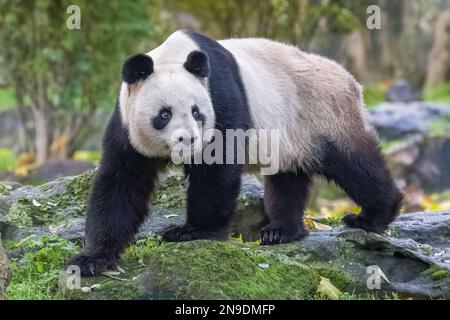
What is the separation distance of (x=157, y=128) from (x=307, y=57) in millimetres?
2332

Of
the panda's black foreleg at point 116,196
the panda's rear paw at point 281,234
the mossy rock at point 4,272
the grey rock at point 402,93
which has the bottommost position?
the grey rock at point 402,93

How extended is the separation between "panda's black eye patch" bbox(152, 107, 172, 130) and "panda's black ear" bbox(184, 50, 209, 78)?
1.26ft

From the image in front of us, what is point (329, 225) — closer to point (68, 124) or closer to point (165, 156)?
point (165, 156)

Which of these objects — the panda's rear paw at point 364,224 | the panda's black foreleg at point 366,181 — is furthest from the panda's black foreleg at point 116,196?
the panda's rear paw at point 364,224

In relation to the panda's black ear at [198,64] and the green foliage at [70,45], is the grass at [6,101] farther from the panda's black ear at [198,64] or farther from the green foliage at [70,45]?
the panda's black ear at [198,64]

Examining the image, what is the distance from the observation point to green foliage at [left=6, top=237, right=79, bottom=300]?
5.80 metres

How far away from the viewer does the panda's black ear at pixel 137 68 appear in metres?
5.87

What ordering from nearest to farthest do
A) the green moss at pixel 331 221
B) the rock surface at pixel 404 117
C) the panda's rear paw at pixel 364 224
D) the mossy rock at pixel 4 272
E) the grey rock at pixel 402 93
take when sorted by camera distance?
the mossy rock at pixel 4 272, the panda's rear paw at pixel 364 224, the green moss at pixel 331 221, the rock surface at pixel 404 117, the grey rock at pixel 402 93

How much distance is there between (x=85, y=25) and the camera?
14.2m

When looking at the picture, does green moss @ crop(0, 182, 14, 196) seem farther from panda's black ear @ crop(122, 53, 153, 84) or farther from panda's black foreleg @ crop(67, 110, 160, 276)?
panda's black ear @ crop(122, 53, 153, 84)

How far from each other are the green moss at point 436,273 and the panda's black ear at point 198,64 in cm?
235

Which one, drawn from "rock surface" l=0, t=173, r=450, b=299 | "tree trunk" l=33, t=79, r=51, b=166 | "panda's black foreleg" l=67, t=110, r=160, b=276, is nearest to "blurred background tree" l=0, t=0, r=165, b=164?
"tree trunk" l=33, t=79, r=51, b=166

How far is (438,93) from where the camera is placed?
2345 cm
